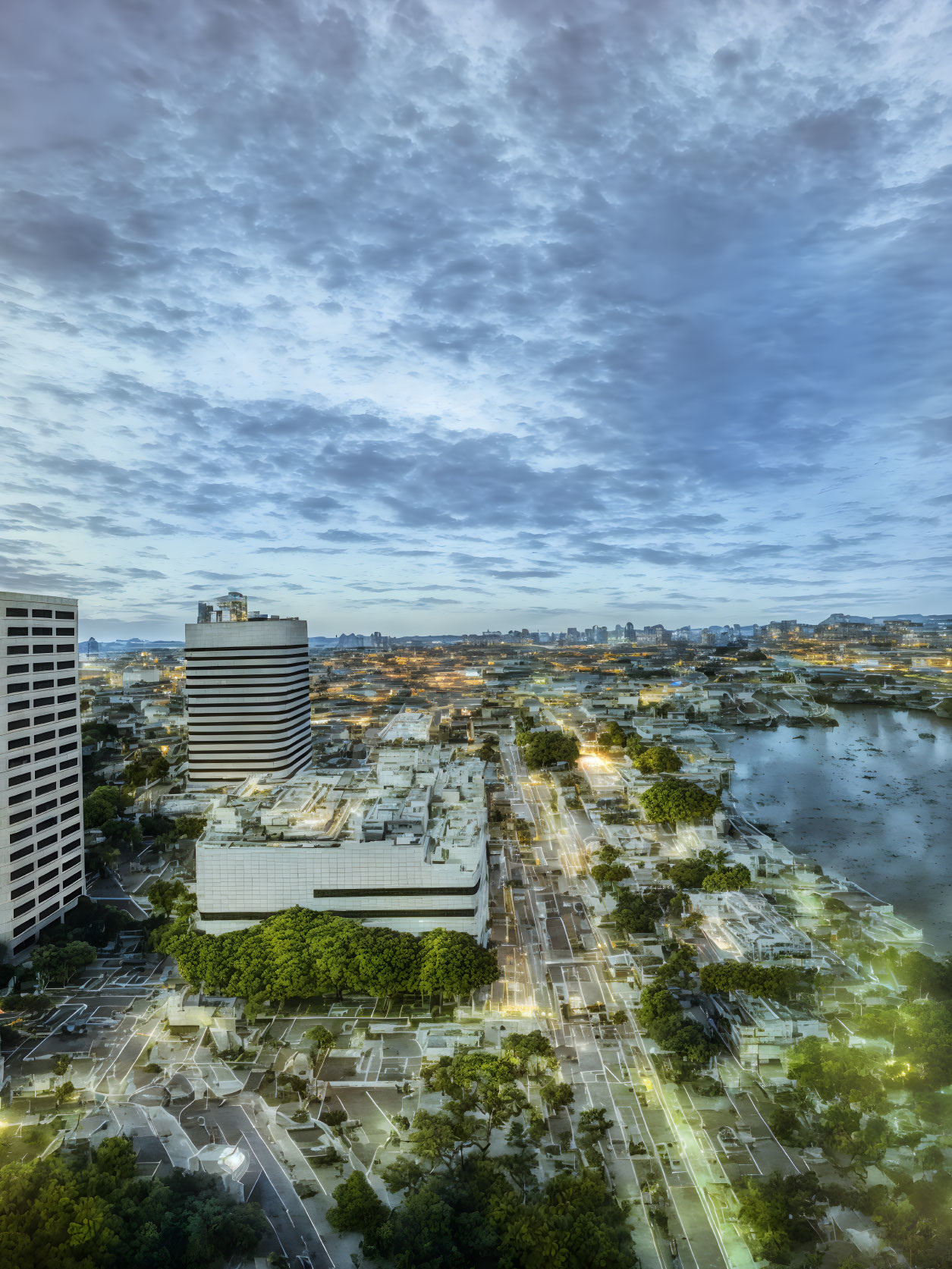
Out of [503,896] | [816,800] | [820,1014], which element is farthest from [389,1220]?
[816,800]

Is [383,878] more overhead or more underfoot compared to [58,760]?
more underfoot

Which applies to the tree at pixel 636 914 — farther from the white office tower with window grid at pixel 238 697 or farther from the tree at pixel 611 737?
the tree at pixel 611 737

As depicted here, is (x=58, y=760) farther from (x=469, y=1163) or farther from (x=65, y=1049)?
(x=469, y=1163)

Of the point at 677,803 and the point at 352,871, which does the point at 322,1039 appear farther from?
the point at 677,803

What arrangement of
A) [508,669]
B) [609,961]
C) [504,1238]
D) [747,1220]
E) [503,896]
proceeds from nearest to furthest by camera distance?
1. [504,1238]
2. [747,1220]
3. [609,961]
4. [503,896]
5. [508,669]

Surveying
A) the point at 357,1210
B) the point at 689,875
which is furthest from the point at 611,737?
the point at 357,1210
